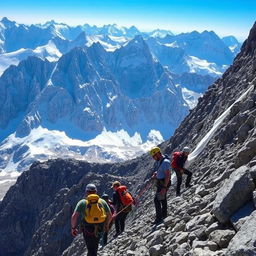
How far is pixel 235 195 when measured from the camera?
12.6 metres

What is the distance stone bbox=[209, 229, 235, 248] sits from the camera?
1172 centimetres

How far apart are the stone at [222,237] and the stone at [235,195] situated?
0.62m

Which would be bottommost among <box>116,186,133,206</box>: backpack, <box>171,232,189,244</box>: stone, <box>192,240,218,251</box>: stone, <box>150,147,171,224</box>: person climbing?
<box>192,240,218,251</box>: stone

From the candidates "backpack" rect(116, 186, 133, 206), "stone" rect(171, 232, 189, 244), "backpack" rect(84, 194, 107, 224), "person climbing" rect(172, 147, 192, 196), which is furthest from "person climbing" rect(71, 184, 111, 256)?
"person climbing" rect(172, 147, 192, 196)

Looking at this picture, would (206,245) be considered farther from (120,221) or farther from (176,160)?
(120,221)

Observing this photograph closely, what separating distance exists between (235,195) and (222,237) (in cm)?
136

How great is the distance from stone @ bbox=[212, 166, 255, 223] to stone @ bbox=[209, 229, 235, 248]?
24.3 inches

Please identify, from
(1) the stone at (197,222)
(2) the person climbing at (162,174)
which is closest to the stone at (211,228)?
(1) the stone at (197,222)

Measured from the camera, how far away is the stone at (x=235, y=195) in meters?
12.5

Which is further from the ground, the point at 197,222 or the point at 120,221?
the point at 120,221

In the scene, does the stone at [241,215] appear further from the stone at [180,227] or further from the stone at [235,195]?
the stone at [180,227]

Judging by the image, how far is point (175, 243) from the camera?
1432 cm

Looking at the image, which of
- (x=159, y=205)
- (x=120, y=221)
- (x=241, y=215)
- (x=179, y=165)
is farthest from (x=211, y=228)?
(x=120, y=221)

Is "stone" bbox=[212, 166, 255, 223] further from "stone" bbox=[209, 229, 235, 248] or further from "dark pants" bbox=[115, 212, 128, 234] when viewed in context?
"dark pants" bbox=[115, 212, 128, 234]
